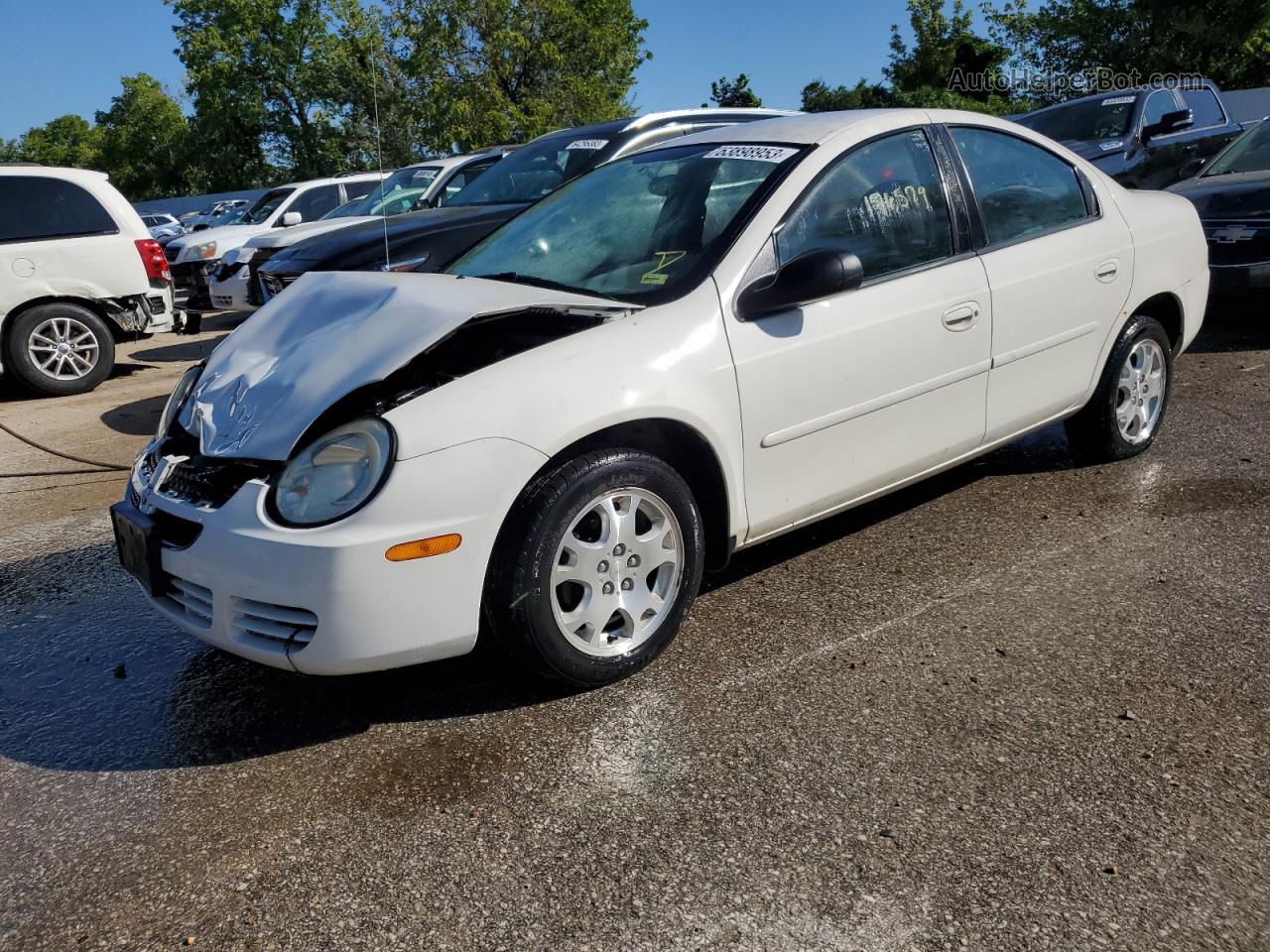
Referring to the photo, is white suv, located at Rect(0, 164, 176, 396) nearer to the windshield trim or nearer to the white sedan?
the white sedan

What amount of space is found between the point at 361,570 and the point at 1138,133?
433 inches

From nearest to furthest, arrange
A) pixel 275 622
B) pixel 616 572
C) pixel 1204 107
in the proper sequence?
pixel 275 622, pixel 616 572, pixel 1204 107

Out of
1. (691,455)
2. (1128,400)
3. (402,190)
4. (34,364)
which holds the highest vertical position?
(402,190)

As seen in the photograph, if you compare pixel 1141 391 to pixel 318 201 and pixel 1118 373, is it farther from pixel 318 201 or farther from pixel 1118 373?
pixel 318 201

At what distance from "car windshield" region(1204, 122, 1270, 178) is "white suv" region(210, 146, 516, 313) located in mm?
6195

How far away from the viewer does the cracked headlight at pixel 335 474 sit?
2803 millimetres

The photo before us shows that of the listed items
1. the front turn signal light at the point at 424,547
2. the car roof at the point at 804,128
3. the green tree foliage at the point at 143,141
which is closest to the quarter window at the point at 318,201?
the car roof at the point at 804,128

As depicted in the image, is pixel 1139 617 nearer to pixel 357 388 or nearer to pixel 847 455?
pixel 847 455

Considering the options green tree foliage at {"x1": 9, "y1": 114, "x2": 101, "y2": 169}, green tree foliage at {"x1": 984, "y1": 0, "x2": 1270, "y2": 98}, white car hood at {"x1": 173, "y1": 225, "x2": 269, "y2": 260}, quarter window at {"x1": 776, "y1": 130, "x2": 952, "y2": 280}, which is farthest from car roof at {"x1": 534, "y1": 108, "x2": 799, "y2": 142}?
green tree foliage at {"x1": 9, "y1": 114, "x2": 101, "y2": 169}

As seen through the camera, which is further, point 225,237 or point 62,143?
point 62,143

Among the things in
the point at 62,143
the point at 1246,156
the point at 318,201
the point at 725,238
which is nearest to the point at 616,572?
the point at 725,238

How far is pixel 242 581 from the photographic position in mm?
2834

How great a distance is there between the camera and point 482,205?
8.58 m

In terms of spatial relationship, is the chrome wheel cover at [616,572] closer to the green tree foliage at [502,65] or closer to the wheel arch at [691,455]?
the wheel arch at [691,455]
